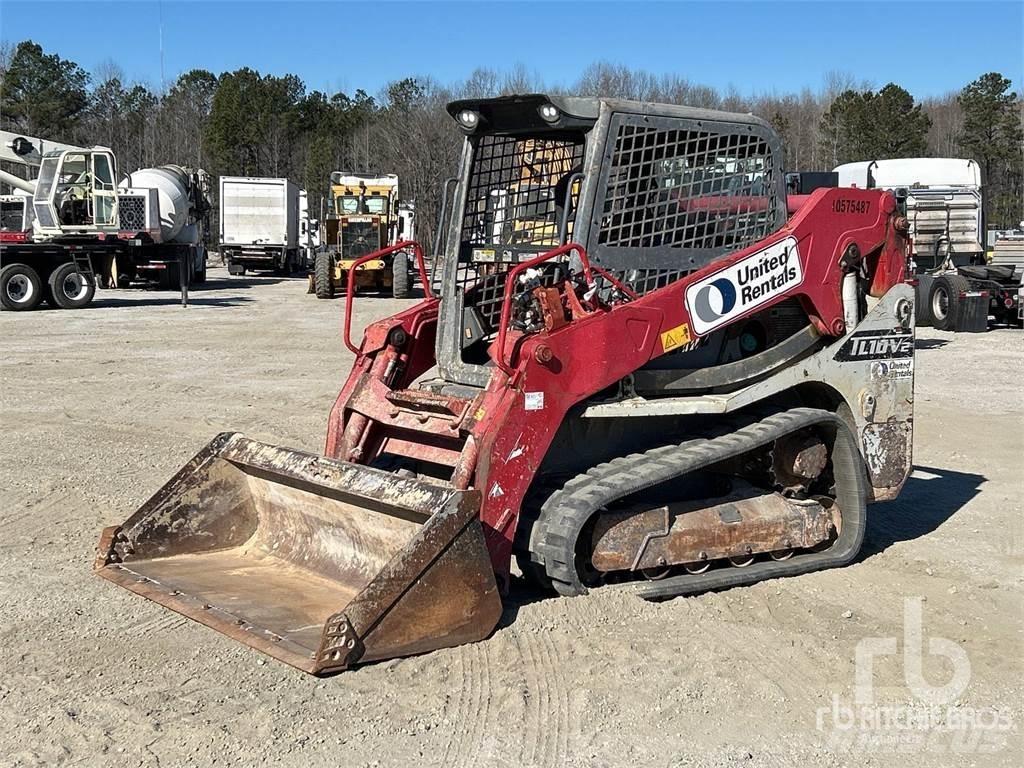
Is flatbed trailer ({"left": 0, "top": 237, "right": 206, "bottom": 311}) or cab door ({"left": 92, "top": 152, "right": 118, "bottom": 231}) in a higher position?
cab door ({"left": 92, "top": 152, "right": 118, "bottom": 231})

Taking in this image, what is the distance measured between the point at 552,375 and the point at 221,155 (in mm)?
51232

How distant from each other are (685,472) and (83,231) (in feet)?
73.8

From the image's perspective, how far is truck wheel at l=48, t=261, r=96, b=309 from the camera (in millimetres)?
22562

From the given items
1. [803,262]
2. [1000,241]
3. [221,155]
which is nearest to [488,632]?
[803,262]

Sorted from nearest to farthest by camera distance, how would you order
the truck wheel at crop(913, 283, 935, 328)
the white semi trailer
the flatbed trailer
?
the white semi trailer → the truck wheel at crop(913, 283, 935, 328) → the flatbed trailer

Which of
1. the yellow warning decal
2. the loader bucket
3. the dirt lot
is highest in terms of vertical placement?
the yellow warning decal

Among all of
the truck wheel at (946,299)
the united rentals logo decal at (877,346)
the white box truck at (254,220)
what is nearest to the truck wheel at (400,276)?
the white box truck at (254,220)

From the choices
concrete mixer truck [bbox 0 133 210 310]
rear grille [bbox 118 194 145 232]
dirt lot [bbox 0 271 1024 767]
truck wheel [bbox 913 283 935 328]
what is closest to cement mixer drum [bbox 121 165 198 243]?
concrete mixer truck [bbox 0 133 210 310]

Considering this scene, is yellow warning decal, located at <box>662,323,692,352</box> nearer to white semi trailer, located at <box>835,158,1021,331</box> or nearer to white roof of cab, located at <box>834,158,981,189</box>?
white semi trailer, located at <box>835,158,1021,331</box>

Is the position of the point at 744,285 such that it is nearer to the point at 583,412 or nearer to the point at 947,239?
the point at 583,412

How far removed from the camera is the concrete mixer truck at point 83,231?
2256 centimetres

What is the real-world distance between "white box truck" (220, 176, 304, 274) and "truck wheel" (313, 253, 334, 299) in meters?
9.72

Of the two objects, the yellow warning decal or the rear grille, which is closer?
the yellow warning decal

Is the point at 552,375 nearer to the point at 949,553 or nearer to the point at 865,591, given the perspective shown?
the point at 865,591
